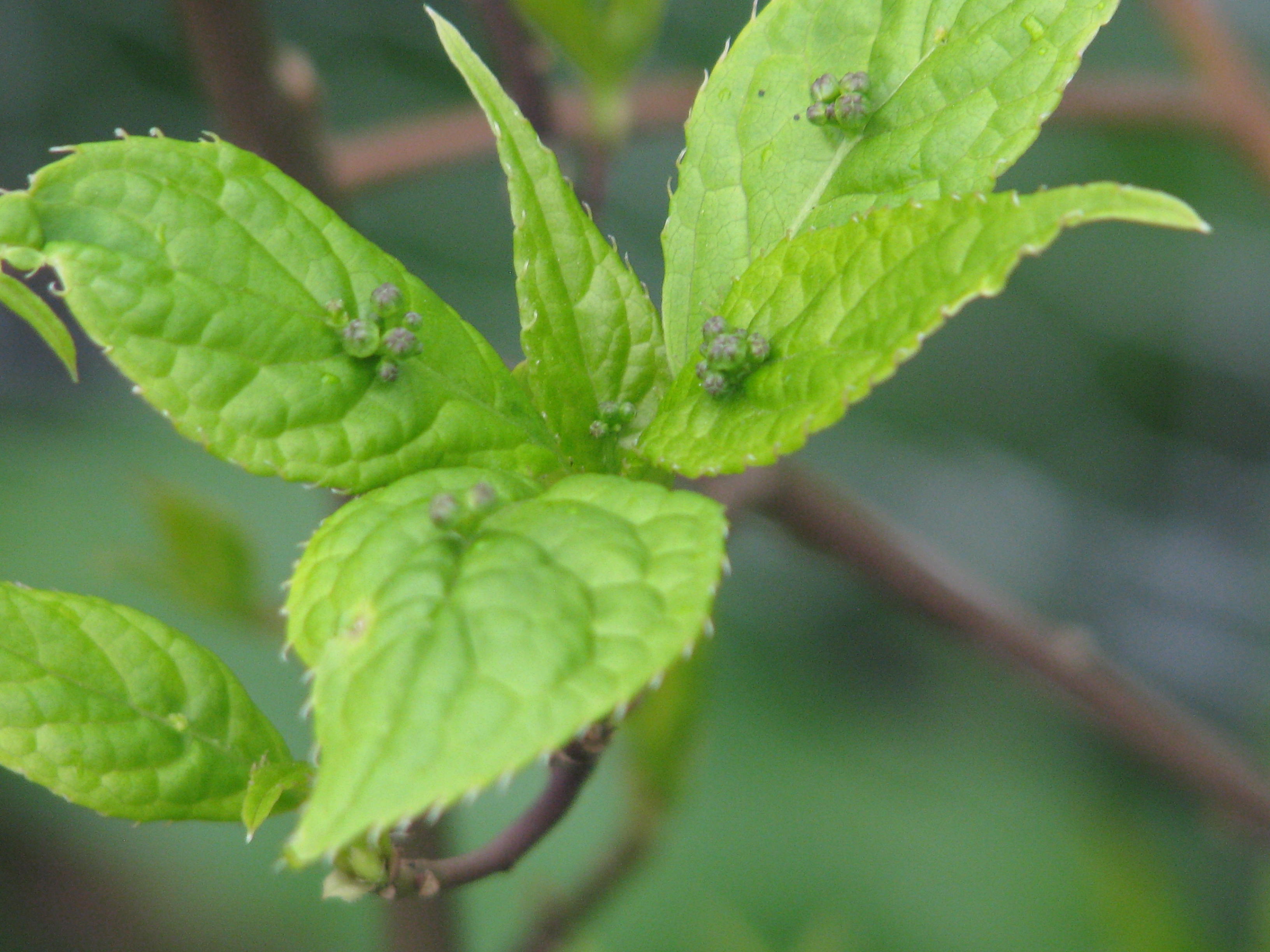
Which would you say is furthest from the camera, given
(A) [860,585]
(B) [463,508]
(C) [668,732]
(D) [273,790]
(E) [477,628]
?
(A) [860,585]

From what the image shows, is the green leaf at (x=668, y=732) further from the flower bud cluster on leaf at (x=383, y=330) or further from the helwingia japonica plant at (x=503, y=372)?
the flower bud cluster on leaf at (x=383, y=330)

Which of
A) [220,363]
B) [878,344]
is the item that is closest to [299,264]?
[220,363]

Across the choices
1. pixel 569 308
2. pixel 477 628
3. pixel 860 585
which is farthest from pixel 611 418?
pixel 860 585

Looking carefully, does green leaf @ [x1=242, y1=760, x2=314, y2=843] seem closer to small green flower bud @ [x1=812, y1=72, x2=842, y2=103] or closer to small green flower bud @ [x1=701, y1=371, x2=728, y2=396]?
small green flower bud @ [x1=701, y1=371, x2=728, y2=396]

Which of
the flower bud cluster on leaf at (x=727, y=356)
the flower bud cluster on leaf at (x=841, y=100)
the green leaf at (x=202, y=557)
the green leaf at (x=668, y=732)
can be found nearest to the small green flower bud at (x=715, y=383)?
the flower bud cluster on leaf at (x=727, y=356)

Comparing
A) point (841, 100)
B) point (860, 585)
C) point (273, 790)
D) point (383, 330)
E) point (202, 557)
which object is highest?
point (841, 100)

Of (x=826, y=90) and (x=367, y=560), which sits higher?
(x=826, y=90)

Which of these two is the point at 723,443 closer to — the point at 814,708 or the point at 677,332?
the point at 677,332

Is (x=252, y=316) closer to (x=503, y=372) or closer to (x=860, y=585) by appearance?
(x=503, y=372)
